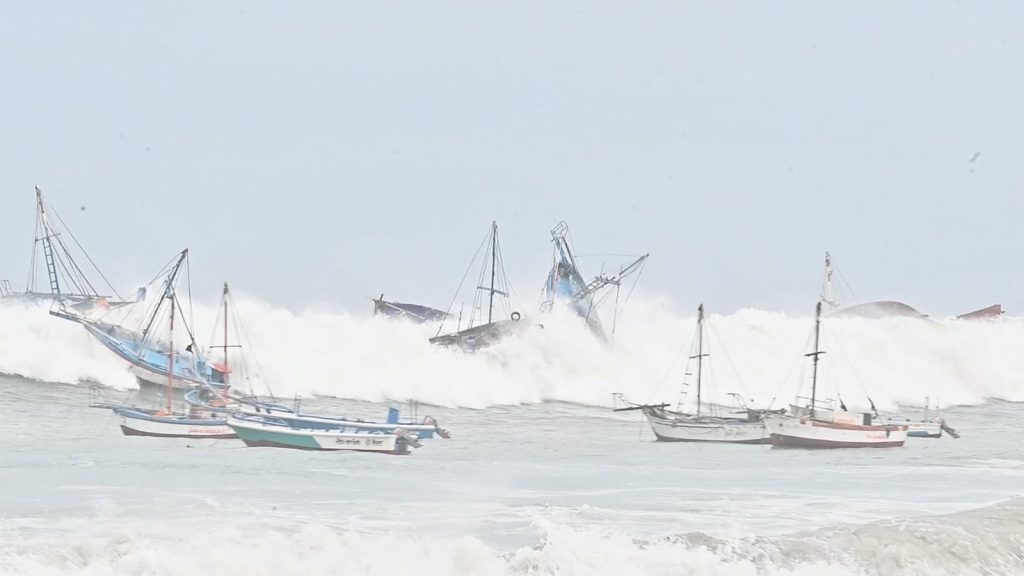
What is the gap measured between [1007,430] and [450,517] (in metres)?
43.8

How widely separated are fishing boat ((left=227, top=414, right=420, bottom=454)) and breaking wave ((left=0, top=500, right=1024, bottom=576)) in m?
19.0

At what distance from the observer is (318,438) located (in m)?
40.5

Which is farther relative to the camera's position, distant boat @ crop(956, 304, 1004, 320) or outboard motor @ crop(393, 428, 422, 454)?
distant boat @ crop(956, 304, 1004, 320)

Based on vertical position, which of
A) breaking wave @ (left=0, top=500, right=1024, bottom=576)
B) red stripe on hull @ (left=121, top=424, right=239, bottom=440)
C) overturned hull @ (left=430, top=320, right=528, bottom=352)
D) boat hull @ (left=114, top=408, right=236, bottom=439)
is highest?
overturned hull @ (left=430, top=320, right=528, bottom=352)

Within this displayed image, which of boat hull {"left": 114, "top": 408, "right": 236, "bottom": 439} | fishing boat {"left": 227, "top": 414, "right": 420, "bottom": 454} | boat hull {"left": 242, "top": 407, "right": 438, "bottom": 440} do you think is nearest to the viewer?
fishing boat {"left": 227, "top": 414, "right": 420, "bottom": 454}

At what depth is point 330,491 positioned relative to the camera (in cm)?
2839

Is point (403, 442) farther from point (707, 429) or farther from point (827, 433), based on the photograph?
point (827, 433)

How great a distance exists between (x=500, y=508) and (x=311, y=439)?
1630 centimetres

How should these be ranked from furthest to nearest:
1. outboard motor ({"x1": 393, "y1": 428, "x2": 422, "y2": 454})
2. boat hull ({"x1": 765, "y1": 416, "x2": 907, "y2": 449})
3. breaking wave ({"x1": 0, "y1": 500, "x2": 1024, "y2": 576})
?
1. boat hull ({"x1": 765, "y1": 416, "x2": 907, "y2": 449})
2. outboard motor ({"x1": 393, "y1": 428, "x2": 422, "y2": 454})
3. breaking wave ({"x1": 0, "y1": 500, "x2": 1024, "y2": 576})

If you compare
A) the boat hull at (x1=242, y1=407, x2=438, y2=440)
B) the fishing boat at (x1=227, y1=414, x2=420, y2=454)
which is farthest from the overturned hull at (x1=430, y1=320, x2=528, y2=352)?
the fishing boat at (x1=227, y1=414, x2=420, y2=454)

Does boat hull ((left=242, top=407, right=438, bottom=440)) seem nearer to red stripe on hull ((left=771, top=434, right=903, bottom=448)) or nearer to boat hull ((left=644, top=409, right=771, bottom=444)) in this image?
boat hull ((left=644, top=409, right=771, bottom=444))

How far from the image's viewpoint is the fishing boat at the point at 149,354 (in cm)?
6262

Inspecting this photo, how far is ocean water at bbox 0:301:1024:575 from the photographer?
1812 centimetres

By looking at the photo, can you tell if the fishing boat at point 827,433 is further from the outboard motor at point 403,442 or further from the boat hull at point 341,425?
the outboard motor at point 403,442
